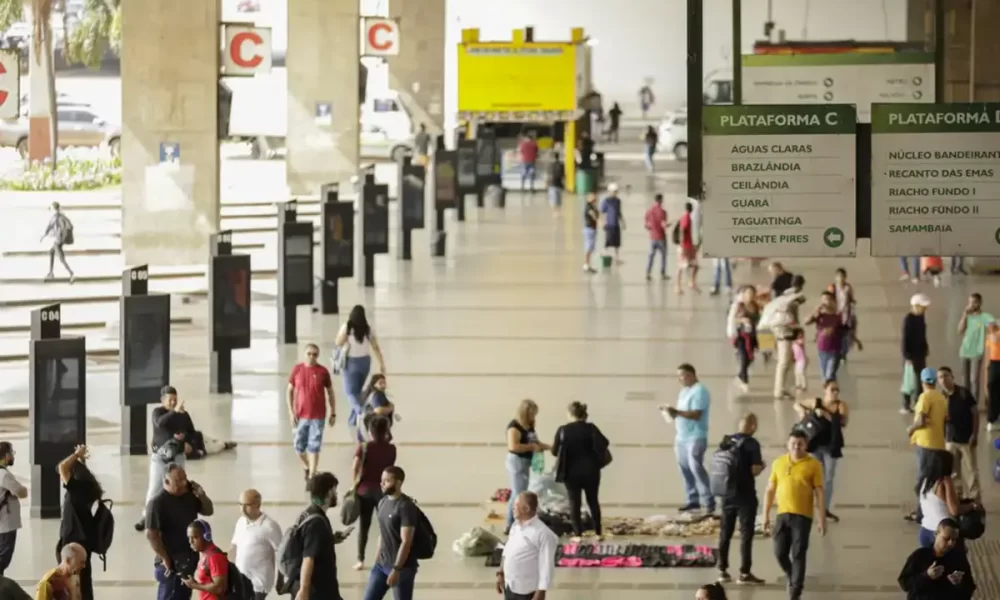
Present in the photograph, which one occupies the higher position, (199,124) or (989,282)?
(199,124)

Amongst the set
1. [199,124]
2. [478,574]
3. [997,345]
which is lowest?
[478,574]

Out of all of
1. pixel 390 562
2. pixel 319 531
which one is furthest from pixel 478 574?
pixel 319 531

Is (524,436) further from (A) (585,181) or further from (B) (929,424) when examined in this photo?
(A) (585,181)

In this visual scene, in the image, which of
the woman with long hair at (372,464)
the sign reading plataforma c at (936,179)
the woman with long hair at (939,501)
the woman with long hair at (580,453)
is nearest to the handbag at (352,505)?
the woman with long hair at (372,464)

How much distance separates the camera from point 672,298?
31.0m

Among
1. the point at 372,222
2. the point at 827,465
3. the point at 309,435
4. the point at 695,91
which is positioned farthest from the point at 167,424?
the point at 372,222

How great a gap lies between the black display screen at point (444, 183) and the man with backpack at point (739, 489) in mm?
22793

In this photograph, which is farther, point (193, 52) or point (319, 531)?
point (193, 52)

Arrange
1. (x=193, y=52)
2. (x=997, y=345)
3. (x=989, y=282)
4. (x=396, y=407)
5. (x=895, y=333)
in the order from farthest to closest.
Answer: (x=989, y=282) < (x=193, y=52) < (x=895, y=333) < (x=396, y=407) < (x=997, y=345)

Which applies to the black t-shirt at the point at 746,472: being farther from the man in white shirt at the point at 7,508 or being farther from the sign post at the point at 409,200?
the sign post at the point at 409,200

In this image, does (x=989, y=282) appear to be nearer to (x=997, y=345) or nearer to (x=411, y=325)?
(x=411, y=325)

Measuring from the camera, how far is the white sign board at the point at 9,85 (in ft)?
84.2

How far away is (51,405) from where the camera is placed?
1700cm

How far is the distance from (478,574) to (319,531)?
3.19 metres
